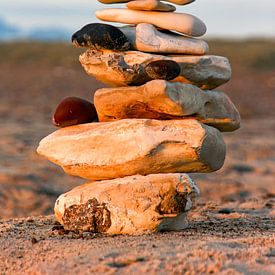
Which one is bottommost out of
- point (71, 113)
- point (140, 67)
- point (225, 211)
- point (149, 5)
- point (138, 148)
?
point (225, 211)

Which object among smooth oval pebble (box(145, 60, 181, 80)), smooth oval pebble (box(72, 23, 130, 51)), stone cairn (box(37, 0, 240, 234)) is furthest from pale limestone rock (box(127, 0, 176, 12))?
smooth oval pebble (box(145, 60, 181, 80))

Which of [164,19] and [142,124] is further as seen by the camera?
[164,19]

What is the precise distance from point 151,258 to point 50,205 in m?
6.37

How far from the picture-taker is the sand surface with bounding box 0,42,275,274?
20.1 ft

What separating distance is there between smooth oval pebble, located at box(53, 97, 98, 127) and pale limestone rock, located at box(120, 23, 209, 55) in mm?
769

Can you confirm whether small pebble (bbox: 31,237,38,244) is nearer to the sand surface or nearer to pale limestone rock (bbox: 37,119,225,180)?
the sand surface

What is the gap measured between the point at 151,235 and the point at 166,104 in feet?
3.93

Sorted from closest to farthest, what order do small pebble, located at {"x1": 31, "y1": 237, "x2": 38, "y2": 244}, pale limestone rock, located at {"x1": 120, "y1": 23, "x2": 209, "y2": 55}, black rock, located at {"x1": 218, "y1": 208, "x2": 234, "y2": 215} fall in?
small pebble, located at {"x1": 31, "y1": 237, "x2": 38, "y2": 244} → pale limestone rock, located at {"x1": 120, "y1": 23, "x2": 209, "y2": 55} → black rock, located at {"x1": 218, "y1": 208, "x2": 234, "y2": 215}

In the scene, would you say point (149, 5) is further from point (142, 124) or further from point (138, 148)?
point (138, 148)

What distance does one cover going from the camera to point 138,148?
730cm

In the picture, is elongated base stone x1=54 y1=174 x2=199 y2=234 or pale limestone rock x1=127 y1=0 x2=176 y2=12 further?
pale limestone rock x1=127 y1=0 x2=176 y2=12

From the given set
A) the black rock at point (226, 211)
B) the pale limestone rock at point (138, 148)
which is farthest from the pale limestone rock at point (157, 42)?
the black rock at point (226, 211)

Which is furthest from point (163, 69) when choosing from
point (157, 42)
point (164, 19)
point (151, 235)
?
point (151, 235)

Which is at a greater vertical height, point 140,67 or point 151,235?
point 140,67
